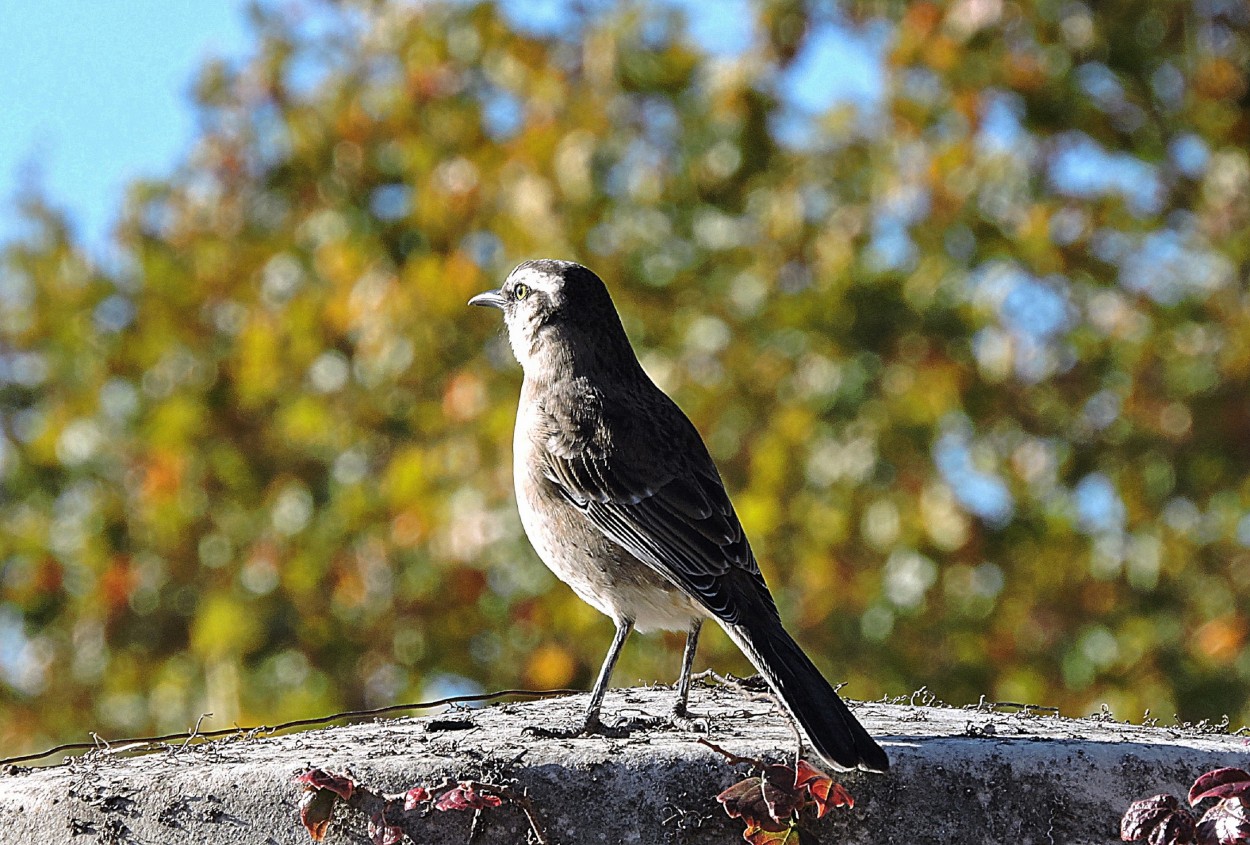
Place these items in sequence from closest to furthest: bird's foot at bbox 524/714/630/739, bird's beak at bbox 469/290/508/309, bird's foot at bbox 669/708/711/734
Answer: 1. bird's foot at bbox 524/714/630/739
2. bird's foot at bbox 669/708/711/734
3. bird's beak at bbox 469/290/508/309

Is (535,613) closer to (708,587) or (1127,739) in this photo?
(708,587)

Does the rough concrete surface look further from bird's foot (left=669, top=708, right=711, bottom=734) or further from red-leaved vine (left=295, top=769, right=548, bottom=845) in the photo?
bird's foot (left=669, top=708, right=711, bottom=734)

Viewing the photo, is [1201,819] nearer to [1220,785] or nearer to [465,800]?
[1220,785]

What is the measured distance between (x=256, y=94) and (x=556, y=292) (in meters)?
5.35

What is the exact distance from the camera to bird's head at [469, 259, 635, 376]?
5336mm

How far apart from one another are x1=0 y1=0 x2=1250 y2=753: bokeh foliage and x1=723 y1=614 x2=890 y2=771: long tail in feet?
10.2

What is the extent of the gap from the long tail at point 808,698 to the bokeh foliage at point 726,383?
3.10 metres

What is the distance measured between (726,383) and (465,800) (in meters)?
4.75

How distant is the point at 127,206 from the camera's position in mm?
10078

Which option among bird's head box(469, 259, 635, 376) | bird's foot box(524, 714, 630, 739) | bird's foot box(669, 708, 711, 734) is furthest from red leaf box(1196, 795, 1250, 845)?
bird's head box(469, 259, 635, 376)

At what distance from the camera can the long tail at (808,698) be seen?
3330mm

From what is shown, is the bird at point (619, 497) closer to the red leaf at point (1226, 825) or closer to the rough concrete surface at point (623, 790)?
the rough concrete surface at point (623, 790)

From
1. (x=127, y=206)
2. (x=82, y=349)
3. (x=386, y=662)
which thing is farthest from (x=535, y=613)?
(x=127, y=206)

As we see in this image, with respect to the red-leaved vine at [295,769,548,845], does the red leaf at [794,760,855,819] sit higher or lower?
lower
